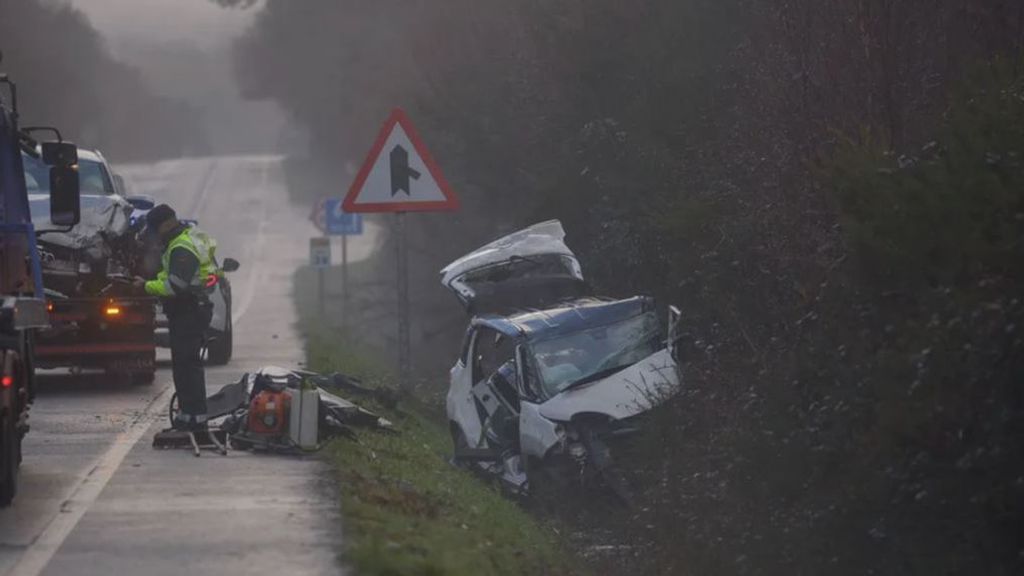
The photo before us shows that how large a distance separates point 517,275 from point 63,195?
16.3ft

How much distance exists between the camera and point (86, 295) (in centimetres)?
1925

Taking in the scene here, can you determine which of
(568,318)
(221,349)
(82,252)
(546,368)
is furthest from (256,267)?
(546,368)

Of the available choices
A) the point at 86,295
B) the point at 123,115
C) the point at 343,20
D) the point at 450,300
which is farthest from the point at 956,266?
the point at 123,115

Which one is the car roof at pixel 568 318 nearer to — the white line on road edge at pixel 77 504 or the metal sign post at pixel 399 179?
the metal sign post at pixel 399 179

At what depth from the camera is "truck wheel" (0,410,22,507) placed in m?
11.1

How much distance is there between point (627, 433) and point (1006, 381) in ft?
18.5

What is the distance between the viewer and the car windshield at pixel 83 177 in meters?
20.8

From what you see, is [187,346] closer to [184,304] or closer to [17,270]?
[184,304]

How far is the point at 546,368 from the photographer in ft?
50.1

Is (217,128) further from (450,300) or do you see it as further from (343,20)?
(450,300)

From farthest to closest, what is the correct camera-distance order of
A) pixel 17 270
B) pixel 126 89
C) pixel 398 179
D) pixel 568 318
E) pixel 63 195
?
pixel 126 89
pixel 398 179
pixel 568 318
pixel 63 195
pixel 17 270

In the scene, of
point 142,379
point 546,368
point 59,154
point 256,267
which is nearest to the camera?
point 59,154

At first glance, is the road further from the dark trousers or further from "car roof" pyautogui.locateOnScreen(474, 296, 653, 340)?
"car roof" pyautogui.locateOnScreen(474, 296, 653, 340)

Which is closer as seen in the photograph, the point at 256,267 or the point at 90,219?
the point at 90,219
